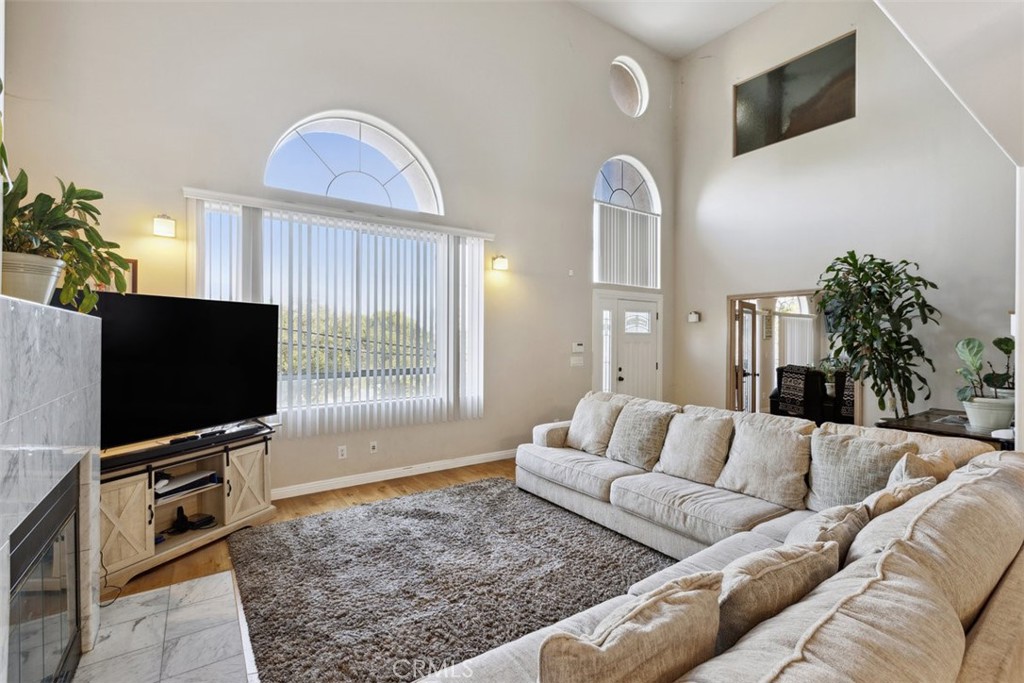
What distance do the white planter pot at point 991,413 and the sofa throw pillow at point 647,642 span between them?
362 centimetres

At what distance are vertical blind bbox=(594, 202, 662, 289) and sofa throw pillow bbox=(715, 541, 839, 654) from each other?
5.11 meters

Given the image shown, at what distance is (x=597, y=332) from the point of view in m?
5.98

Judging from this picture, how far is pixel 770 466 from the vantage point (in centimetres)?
257

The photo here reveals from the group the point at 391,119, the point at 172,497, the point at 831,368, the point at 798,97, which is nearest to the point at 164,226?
the point at 172,497

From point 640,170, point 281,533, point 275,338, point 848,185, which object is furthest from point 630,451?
point 640,170

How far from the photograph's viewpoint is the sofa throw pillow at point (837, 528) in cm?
124

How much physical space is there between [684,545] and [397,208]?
3.68m

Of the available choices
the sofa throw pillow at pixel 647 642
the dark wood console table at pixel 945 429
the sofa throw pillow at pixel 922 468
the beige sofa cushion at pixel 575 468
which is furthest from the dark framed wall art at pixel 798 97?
the sofa throw pillow at pixel 647 642

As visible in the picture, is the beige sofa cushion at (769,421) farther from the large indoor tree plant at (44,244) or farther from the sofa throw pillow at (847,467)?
the large indoor tree plant at (44,244)

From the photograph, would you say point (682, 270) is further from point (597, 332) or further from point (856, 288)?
point (856, 288)

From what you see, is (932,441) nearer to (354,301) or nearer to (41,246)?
(41,246)

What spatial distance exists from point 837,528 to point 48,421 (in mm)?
2304

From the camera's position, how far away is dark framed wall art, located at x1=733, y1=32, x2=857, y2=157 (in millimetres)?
5250

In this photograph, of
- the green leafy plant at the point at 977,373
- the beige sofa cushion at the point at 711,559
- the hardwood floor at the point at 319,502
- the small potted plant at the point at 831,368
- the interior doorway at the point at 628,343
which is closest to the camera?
the beige sofa cushion at the point at 711,559
